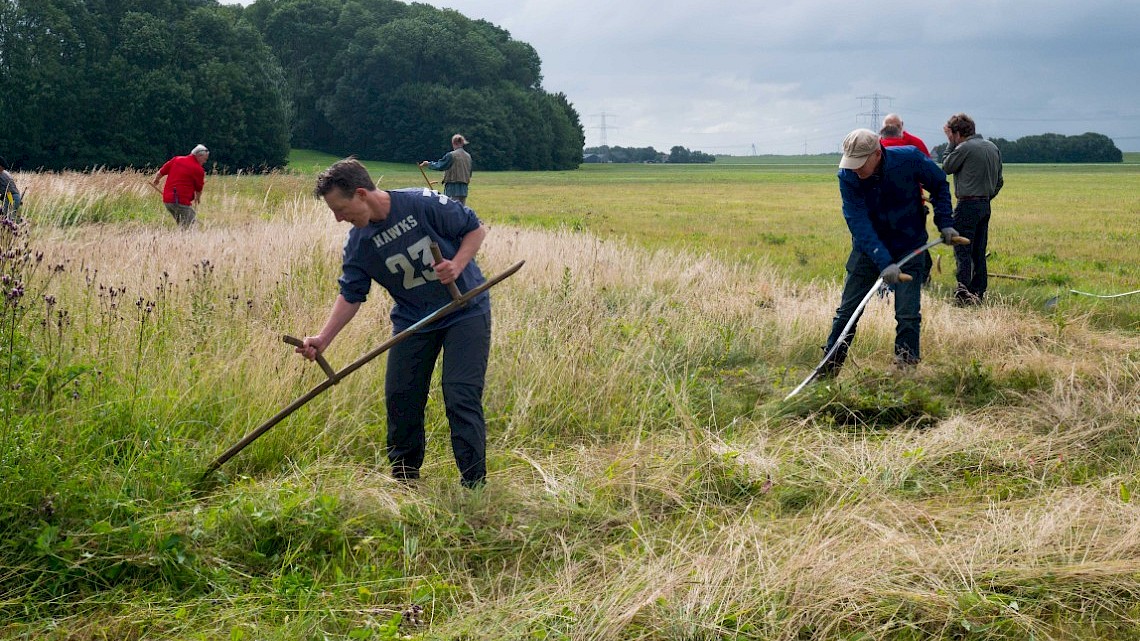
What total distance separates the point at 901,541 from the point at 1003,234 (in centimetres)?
1531

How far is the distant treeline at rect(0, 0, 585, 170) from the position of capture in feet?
148

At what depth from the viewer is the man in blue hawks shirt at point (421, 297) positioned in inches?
163

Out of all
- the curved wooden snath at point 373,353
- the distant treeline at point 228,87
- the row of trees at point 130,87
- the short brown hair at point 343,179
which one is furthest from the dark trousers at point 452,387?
the row of trees at point 130,87

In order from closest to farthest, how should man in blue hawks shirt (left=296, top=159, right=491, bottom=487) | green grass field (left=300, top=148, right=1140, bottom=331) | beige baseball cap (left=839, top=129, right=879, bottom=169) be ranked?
man in blue hawks shirt (left=296, top=159, right=491, bottom=487), beige baseball cap (left=839, top=129, right=879, bottom=169), green grass field (left=300, top=148, right=1140, bottom=331)

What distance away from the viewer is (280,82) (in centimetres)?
6231

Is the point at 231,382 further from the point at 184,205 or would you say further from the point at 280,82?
the point at 280,82

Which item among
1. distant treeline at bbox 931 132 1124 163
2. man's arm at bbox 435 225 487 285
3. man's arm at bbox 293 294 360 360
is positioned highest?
distant treeline at bbox 931 132 1124 163

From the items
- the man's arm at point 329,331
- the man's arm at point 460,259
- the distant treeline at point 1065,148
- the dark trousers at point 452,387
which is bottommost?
the dark trousers at point 452,387

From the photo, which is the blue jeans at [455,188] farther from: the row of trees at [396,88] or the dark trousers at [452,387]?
the row of trees at [396,88]

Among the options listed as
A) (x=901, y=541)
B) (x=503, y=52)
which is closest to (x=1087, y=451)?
(x=901, y=541)

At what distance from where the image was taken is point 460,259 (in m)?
4.07

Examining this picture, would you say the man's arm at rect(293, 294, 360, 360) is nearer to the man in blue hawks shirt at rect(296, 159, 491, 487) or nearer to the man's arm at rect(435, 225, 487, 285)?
the man in blue hawks shirt at rect(296, 159, 491, 487)

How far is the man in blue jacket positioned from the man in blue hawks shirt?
115 inches

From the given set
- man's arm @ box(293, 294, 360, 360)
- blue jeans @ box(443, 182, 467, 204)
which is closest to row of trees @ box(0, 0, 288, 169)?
blue jeans @ box(443, 182, 467, 204)
